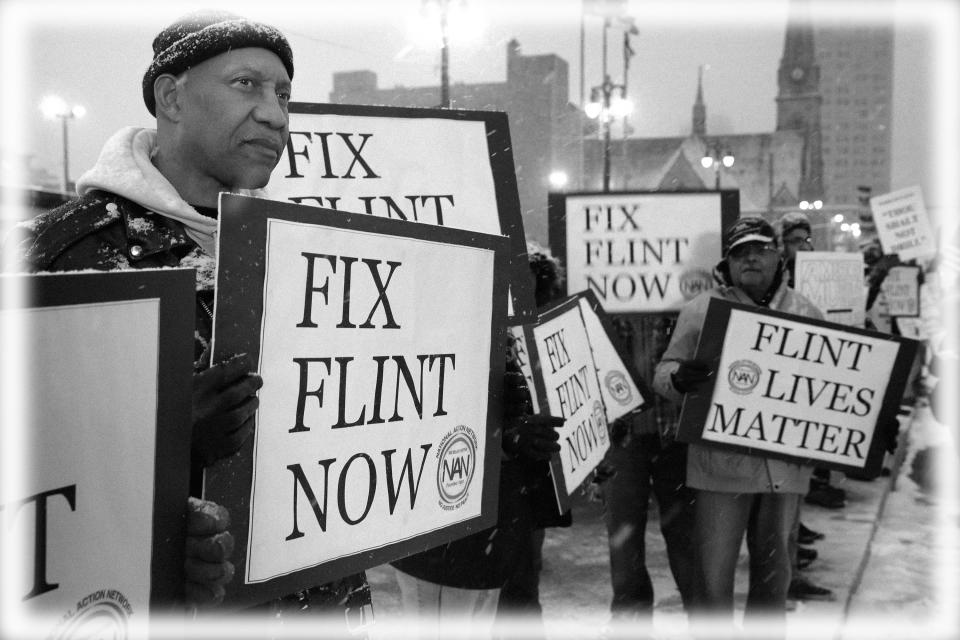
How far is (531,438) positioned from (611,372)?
1804mm

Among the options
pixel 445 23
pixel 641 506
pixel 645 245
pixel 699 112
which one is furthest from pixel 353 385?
pixel 699 112

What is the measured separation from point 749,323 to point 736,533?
3.03ft

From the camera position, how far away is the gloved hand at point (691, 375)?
145 inches

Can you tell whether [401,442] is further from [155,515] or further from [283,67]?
[283,67]

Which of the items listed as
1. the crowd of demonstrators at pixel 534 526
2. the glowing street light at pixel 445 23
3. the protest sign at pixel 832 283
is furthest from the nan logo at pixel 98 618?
the glowing street light at pixel 445 23

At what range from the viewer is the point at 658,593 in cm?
509

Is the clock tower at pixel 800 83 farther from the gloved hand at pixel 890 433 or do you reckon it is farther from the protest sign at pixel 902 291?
the gloved hand at pixel 890 433

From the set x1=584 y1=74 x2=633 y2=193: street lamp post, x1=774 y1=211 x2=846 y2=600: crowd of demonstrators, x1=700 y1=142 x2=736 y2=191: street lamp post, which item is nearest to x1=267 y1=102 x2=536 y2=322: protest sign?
x1=774 y1=211 x2=846 y2=600: crowd of demonstrators

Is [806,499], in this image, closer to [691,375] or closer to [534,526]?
[691,375]

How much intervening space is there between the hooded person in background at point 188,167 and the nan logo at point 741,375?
2.38 metres

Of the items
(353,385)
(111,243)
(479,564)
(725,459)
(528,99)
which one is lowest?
(479,564)

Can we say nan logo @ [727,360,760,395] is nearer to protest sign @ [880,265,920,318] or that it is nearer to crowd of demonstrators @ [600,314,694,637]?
crowd of demonstrators @ [600,314,694,637]

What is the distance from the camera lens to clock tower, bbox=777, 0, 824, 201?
322 feet

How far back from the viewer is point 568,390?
326 cm
